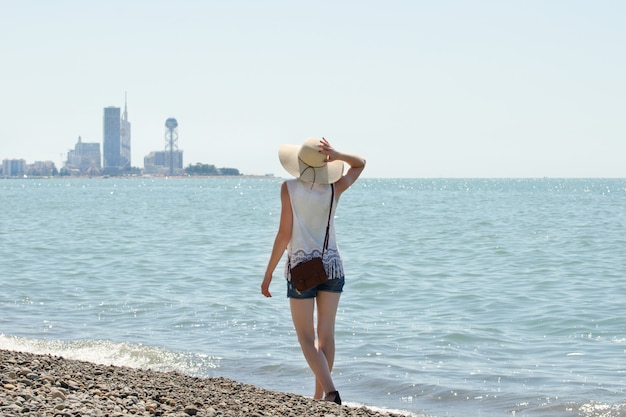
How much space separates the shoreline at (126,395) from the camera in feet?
17.1

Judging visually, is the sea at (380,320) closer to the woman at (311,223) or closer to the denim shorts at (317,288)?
the woman at (311,223)

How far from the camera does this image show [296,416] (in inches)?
218

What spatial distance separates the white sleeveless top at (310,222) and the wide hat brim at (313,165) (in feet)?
0.17

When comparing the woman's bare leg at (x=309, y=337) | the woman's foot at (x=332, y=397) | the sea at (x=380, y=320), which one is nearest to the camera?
the woman's bare leg at (x=309, y=337)

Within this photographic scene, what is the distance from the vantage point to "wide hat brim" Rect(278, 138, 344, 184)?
5.97m

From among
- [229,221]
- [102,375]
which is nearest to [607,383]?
[102,375]

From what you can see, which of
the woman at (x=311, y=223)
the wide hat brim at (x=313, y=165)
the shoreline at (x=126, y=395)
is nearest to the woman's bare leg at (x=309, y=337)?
the woman at (x=311, y=223)

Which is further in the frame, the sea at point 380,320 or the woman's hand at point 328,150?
the sea at point 380,320

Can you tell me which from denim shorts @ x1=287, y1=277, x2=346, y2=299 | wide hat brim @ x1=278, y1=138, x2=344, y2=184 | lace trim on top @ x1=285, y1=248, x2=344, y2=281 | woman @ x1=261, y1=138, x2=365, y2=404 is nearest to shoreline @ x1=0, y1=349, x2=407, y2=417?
woman @ x1=261, y1=138, x2=365, y2=404

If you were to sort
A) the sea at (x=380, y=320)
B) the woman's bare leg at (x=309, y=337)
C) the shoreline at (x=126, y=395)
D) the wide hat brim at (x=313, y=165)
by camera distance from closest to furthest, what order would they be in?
1. the shoreline at (x=126, y=395)
2. the wide hat brim at (x=313, y=165)
3. the woman's bare leg at (x=309, y=337)
4. the sea at (x=380, y=320)

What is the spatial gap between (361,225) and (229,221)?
597 cm

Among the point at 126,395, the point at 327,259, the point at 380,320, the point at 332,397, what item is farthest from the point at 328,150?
the point at 380,320

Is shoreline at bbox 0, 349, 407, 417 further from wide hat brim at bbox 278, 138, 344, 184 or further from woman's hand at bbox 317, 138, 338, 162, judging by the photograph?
woman's hand at bbox 317, 138, 338, 162

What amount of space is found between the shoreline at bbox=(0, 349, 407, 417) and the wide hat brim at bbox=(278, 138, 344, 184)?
58.1 inches
